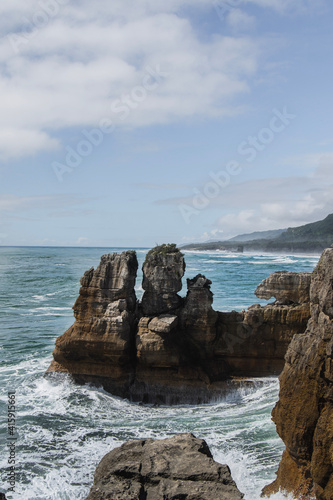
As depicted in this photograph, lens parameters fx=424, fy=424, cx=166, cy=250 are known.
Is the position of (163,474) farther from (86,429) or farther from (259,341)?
(259,341)

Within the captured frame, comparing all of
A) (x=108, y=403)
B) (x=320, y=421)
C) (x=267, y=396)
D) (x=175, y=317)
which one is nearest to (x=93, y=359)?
(x=108, y=403)

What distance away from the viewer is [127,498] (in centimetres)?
531

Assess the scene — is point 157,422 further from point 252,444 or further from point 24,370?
point 24,370

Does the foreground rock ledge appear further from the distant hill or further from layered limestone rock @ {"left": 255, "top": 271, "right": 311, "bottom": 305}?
the distant hill

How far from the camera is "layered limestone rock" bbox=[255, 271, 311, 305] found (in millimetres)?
15375

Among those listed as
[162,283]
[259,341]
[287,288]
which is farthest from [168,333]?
[287,288]

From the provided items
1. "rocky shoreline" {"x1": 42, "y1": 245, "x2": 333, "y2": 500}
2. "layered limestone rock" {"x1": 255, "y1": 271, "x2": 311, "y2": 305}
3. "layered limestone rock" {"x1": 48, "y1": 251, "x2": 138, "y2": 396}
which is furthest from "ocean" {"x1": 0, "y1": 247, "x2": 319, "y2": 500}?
"layered limestone rock" {"x1": 255, "y1": 271, "x2": 311, "y2": 305}

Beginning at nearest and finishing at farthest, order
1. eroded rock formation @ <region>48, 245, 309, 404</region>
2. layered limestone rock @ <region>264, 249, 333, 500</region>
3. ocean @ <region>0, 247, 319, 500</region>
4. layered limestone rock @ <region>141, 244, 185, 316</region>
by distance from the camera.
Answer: layered limestone rock @ <region>264, 249, 333, 500</region>
ocean @ <region>0, 247, 319, 500</region>
eroded rock formation @ <region>48, 245, 309, 404</region>
layered limestone rock @ <region>141, 244, 185, 316</region>

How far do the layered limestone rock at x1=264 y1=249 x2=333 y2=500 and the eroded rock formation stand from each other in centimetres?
657

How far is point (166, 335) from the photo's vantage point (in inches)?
590

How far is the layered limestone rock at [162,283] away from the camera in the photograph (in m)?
16.0

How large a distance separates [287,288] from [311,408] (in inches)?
316

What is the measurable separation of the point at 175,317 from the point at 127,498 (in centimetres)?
1020

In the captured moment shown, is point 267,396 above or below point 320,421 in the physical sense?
below
